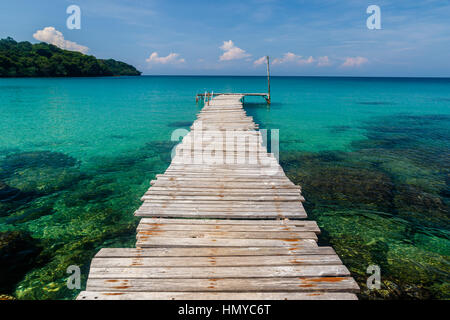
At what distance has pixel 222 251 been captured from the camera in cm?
414

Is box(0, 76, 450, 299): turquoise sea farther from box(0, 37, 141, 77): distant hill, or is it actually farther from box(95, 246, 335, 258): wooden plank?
box(0, 37, 141, 77): distant hill

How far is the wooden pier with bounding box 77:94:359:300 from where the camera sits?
11.2 ft

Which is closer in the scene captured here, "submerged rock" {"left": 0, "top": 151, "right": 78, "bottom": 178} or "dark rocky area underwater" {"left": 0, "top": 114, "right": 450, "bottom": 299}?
"dark rocky area underwater" {"left": 0, "top": 114, "right": 450, "bottom": 299}

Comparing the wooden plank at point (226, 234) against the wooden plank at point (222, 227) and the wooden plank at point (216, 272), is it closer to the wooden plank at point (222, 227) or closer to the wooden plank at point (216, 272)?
the wooden plank at point (222, 227)

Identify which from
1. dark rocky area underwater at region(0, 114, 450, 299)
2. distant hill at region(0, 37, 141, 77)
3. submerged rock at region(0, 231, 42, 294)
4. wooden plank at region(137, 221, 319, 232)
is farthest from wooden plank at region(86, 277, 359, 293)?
distant hill at region(0, 37, 141, 77)

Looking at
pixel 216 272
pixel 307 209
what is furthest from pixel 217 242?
pixel 307 209

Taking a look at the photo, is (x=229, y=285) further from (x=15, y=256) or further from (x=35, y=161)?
(x=35, y=161)

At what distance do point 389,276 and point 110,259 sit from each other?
19.3ft

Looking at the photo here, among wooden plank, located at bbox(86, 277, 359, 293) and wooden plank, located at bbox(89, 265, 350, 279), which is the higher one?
wooden plank, located at bbox(89, 265, 350, 279)

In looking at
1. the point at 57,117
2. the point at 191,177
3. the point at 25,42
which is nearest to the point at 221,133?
the point at 191,177

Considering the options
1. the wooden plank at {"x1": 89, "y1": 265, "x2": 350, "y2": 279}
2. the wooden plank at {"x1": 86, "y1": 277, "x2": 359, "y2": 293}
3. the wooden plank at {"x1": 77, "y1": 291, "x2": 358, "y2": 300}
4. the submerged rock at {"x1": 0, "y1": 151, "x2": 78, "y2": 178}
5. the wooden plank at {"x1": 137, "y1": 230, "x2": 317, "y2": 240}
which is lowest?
the wooden plank at {"x1": 77, "y1": 291, "x2": 358, "y2": 300}

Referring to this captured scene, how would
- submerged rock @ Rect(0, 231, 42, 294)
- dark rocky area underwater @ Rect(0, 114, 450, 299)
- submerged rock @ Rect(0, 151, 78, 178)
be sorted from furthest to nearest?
submerged rock @ Rect(0, 151, 78, 178), dark rocky area underwater @ Rect(0, 114, 450, 299), submerged rock @ Rect(0, 231, 42, 294)

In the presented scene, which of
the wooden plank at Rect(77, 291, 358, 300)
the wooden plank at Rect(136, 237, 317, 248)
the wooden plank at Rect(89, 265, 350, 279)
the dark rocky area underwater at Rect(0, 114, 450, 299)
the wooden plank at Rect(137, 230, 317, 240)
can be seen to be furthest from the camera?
the dark rocky area underwater at Rect(0, 114, 450, 299)

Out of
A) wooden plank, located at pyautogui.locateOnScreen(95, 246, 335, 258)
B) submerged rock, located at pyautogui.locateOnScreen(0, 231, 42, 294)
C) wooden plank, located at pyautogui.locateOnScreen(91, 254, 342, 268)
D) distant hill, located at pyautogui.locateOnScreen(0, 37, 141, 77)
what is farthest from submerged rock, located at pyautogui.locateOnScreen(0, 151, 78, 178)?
distant hill, located at pyautogui.locateOnScreen(0, 37, 141, 77)
